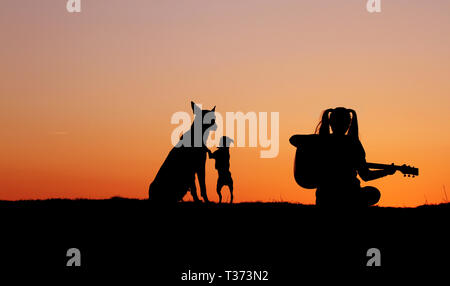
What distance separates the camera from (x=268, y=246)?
8.61 meters

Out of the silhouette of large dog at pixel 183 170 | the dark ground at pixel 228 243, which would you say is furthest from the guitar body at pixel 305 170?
the silhouette of large dog at pixel 183 170

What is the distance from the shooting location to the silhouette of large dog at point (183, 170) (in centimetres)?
1359

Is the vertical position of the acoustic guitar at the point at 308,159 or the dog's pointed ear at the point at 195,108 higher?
the dog's pointed ear at the point at 195,108

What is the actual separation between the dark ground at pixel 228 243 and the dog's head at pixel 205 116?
3812 mm

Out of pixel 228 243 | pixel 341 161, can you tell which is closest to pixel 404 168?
pixel 341 161

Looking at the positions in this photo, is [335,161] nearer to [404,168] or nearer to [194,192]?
[404,168]

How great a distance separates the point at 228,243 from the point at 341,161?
2043 millimetres

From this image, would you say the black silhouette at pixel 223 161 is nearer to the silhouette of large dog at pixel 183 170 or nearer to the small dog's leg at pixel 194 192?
the silhouette of large dog at pixel 183 170

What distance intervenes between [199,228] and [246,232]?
80cm

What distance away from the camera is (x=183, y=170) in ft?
44.9

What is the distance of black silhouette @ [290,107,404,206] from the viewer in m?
8.55

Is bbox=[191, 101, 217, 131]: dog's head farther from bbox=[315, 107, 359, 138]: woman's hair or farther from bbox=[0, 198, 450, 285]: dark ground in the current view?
bbox=[315, 107, 359, 138]: woman's hair
